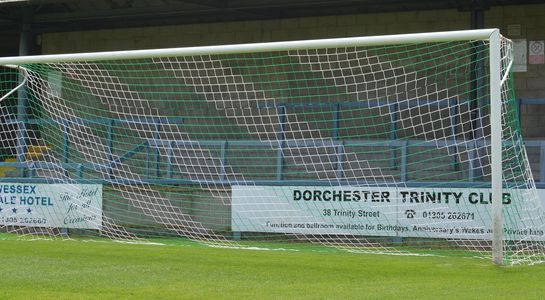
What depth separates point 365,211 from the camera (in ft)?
43.1

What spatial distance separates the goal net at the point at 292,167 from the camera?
1140 cm

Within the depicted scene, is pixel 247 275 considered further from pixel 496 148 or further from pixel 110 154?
pixel 110 154

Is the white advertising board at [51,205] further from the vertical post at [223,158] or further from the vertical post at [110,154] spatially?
the vertical post at [223,158]

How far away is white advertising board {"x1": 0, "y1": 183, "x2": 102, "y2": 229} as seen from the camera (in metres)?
14.6

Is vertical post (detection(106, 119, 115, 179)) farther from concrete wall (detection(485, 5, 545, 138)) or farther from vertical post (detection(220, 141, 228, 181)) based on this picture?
concrete wall (detection(485, 5, 545, 138))

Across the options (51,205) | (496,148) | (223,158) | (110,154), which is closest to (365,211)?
(223,158)

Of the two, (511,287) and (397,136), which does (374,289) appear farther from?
(397,136)

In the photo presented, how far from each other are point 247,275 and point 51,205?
6.97 metres

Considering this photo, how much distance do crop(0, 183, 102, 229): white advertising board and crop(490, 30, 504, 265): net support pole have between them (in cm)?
718

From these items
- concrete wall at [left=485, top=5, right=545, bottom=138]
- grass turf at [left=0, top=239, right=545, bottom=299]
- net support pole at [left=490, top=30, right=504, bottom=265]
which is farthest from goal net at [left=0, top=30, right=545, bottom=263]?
concrete wall at [left=485, top=5, right=545, bottom=138]

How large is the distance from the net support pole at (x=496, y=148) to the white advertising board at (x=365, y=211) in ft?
8.59

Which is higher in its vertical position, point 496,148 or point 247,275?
point 496,148

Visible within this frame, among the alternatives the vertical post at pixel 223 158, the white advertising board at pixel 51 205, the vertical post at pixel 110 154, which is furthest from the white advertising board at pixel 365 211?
the vertical post at pixel 110 154

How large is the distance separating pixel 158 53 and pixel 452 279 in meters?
4.54
